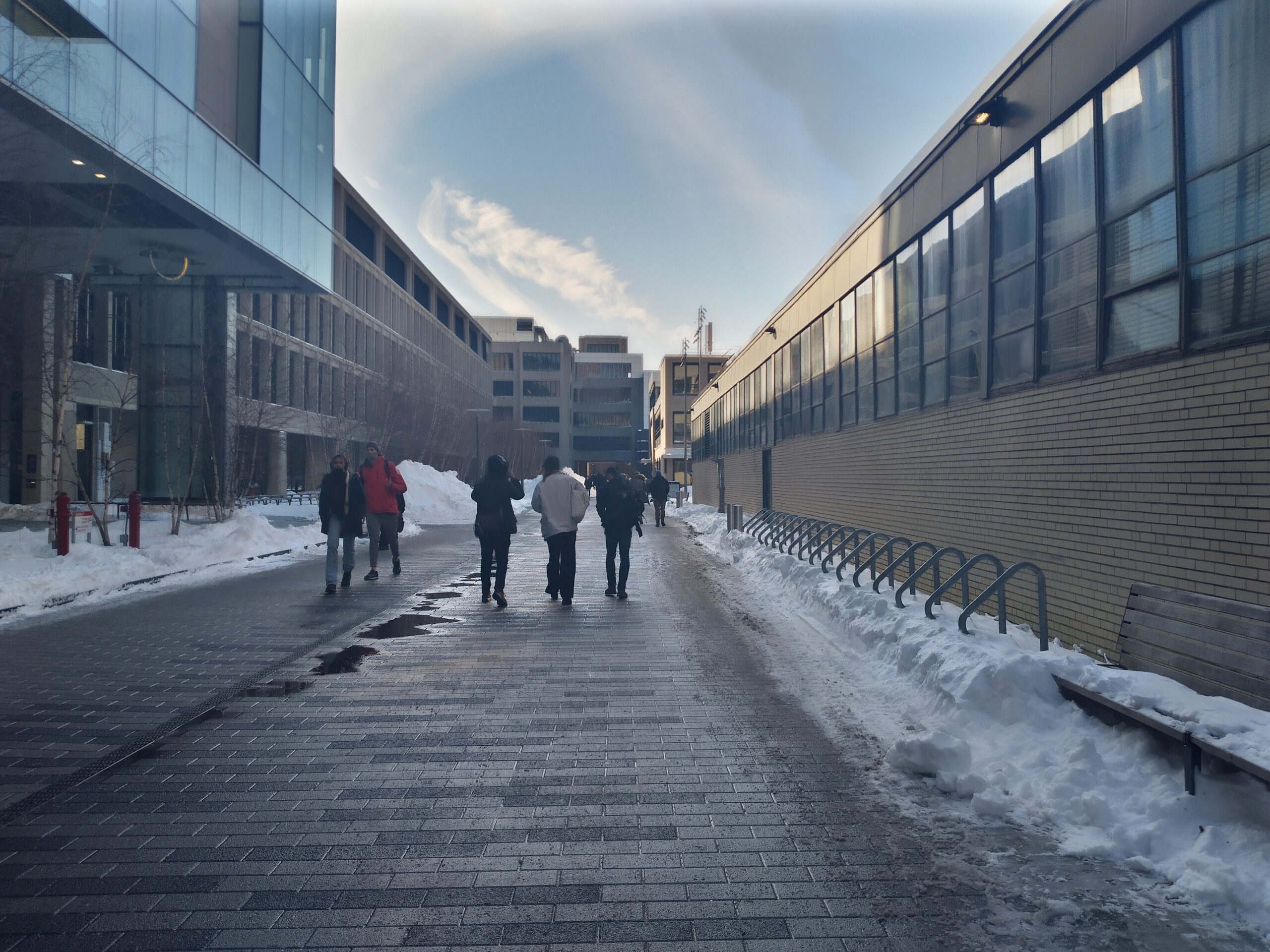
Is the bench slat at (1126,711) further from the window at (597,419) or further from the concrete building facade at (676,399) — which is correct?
the window at (597,419)

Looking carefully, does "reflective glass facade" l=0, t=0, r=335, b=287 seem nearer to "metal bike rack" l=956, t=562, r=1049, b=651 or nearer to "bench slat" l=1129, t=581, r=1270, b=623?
"metal bike rack" l=956, t=562, r=1049, b=651

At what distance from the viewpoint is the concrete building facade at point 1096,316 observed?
17.8 ft

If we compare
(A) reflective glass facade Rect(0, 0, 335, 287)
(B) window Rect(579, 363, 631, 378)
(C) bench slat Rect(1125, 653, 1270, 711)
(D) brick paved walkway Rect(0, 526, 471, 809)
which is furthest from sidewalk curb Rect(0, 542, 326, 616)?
(B) window Rect(579, 363, 631, 378)

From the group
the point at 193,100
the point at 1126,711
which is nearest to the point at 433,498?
the point at 193,100

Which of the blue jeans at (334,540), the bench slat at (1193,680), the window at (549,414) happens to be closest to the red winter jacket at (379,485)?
the blue jeans at (334,540)

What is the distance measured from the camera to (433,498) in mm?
35062

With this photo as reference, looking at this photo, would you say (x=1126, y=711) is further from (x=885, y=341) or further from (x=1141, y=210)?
(x=885, y=341)

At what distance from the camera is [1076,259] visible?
7695 millimetres

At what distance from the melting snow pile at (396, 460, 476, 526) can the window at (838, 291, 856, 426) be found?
16734 mm

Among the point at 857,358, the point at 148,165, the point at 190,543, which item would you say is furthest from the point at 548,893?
the point at 148,165

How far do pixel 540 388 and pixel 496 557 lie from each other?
3940 inches

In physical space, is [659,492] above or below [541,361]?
below

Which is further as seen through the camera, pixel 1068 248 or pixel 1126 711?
pixel 1068 248

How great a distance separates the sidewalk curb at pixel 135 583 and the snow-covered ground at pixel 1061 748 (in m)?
8.80
